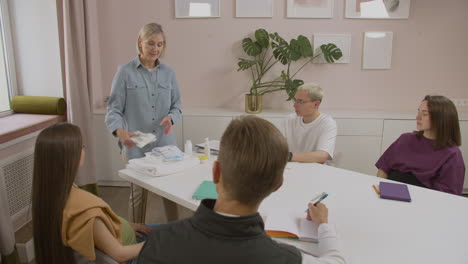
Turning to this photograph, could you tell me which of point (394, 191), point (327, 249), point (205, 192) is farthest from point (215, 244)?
point (394, 191)

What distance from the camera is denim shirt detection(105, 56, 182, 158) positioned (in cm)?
249

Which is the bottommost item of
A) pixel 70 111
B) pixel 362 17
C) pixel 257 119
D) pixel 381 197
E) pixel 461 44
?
pixel 381 197

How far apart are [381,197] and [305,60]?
7.58ft

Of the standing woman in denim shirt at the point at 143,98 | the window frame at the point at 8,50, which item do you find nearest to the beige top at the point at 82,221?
the standing woman in denim shirt at the point at 143,98

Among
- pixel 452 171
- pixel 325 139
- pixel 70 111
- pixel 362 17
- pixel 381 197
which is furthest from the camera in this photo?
pixel 362 17

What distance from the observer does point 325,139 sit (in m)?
2.51

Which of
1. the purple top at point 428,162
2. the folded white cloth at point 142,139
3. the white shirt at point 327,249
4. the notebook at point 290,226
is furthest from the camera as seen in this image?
the folded white cloth at point 142,139

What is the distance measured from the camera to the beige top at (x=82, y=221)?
1283 millimetres

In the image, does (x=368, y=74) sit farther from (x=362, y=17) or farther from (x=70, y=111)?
(x=70, y=111)

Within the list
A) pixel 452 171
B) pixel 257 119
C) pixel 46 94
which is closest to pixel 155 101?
pixel 46 94

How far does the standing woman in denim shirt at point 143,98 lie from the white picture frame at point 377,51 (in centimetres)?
216

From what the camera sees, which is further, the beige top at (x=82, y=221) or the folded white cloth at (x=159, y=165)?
the folded white cloth at (x=159, y=165)

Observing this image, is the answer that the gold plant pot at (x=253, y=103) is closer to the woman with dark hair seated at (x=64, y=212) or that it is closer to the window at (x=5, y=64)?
the window at (x=5, y=64)

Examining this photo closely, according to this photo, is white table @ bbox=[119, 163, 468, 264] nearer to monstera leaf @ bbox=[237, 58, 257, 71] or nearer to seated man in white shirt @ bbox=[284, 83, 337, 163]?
seated man in white shirt @ bbox=[284, 83, 337, 163]
